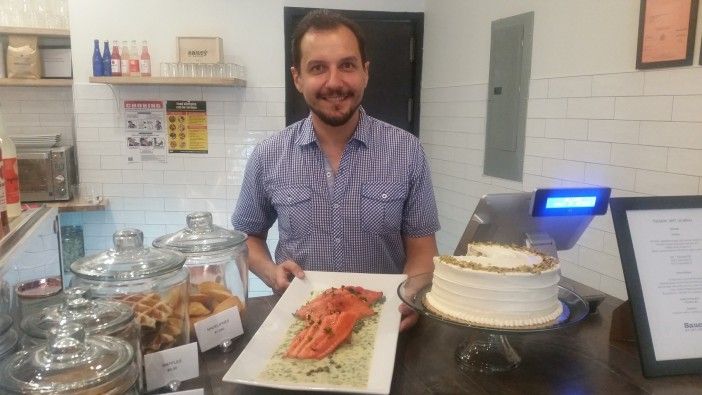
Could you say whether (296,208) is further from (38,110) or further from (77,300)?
(38,110)

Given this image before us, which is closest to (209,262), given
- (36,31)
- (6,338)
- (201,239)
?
(201,239)

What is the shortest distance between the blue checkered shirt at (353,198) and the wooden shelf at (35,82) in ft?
8.16

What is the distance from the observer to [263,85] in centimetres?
406

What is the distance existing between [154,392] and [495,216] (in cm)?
91

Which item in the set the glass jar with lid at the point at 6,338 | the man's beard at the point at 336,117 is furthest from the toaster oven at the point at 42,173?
the glass jar with lid at the point at 6,338

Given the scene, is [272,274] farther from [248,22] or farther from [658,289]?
[248,22]

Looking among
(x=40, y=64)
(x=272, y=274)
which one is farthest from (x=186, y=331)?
(x=40, y=64)

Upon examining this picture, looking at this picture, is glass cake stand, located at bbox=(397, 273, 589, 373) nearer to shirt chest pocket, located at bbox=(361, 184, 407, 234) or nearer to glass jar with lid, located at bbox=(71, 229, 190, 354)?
glass jar with lid, located at bbox=(71, 229, 190, 354)

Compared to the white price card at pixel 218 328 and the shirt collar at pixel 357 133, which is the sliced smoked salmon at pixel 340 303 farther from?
the shirt collar at pixel 357 133

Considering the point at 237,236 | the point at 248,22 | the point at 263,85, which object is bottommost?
the point at 237,236

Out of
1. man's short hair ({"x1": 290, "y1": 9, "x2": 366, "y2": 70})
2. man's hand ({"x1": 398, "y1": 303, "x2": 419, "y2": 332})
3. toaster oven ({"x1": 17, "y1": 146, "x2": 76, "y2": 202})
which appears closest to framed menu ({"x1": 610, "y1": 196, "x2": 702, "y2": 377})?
man's hand ({"x1": 398, "y1": 303, "x2": 419, "y2": 332})

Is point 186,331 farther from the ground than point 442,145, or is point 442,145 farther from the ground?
point 442,145

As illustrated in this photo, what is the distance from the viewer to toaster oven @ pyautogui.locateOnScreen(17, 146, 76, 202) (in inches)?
144

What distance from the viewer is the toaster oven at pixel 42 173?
3670 mm
